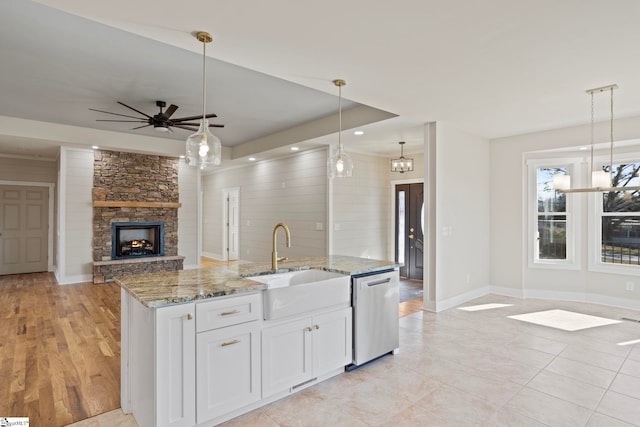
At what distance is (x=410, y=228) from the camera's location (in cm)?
739

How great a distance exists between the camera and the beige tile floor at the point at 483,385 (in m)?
2.36

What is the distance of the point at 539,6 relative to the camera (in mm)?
2160

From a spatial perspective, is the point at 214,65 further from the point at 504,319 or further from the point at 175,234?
the point at 175,234

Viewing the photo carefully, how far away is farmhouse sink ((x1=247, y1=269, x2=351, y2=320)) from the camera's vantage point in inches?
97.7

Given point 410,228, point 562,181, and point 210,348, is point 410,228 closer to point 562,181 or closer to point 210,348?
point 562,181

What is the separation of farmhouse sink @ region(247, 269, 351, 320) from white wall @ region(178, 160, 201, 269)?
5.69 m

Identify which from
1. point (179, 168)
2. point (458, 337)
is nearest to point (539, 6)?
point (458, 337)

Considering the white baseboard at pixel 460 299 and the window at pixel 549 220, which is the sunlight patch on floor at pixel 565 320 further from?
the window at pixel 549 220

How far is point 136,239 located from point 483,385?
7205 mm

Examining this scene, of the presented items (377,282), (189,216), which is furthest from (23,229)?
(377,282)

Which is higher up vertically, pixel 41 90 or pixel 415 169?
pixel 41 90

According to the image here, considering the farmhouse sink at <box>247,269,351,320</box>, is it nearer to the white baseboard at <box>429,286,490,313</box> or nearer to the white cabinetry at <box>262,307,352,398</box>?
the white cabinetry at <box>262,307,352,398</box>

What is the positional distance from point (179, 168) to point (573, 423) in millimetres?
7968

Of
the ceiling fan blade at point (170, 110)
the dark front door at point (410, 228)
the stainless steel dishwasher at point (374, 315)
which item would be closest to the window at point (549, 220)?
the dark front door at point (410, 228)
